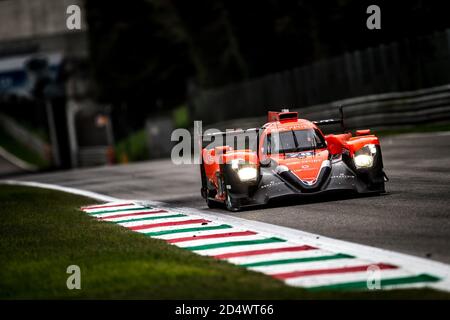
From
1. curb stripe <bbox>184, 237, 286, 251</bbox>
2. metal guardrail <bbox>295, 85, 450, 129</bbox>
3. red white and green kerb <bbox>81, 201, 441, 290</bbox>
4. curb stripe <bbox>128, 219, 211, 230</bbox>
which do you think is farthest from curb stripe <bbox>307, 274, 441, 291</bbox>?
metal guardrail <bbox>295, 85, 450, 129</bbox>

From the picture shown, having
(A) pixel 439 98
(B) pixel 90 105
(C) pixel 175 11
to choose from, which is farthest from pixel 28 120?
(A) pixel 439 98

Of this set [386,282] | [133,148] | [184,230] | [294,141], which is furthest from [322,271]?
[133,148]

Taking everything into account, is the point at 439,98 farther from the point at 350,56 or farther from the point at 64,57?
the point at 64,57

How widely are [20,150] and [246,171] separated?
180 ft

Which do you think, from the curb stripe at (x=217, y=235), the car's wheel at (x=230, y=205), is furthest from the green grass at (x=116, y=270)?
the car's wheel at (x=230, y=205)

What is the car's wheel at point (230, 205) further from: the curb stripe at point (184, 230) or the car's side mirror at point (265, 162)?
the curb stripe at point (184, 230)

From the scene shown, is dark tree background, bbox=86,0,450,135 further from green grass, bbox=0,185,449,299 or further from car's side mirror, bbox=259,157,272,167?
green grass, bbox=0,185,449,299

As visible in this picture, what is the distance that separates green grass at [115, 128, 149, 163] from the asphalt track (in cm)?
2695

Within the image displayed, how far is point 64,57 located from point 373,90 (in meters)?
44.8

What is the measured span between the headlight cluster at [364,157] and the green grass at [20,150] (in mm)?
46553

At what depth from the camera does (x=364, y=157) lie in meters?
14.6

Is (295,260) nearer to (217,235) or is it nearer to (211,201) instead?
(217,235)

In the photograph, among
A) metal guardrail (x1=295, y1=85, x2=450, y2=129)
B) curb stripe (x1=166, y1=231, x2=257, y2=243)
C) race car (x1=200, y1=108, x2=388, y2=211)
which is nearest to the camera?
curb stripe (x1=166, y1=231, x2=257, y2=243)

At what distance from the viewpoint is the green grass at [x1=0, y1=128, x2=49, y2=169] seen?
62.2 m
